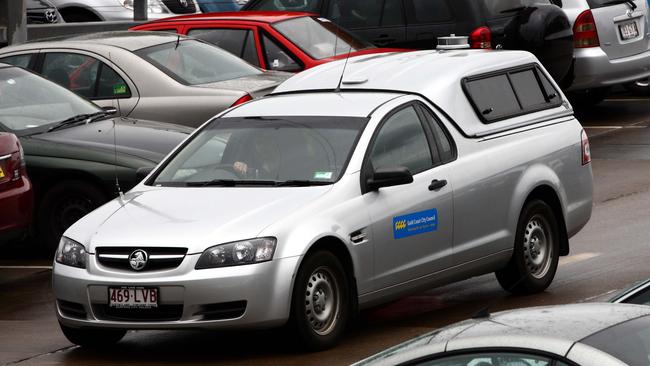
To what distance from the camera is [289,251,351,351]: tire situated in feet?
27.7

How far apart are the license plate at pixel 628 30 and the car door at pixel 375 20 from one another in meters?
2.65

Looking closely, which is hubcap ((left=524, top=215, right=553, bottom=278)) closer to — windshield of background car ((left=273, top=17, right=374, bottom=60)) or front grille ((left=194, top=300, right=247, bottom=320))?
front grille ((left=194, top=300, right=247, bottom=320))

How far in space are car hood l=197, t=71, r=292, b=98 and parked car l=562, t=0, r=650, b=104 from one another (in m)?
4.87

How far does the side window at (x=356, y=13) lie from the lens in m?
18.4

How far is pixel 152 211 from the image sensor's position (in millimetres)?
8906

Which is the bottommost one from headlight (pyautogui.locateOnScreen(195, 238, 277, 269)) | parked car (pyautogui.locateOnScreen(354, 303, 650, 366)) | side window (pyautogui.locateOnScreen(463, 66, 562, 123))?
headlight (pyautogui.locateOnScreen(195, 238, 277, 269))

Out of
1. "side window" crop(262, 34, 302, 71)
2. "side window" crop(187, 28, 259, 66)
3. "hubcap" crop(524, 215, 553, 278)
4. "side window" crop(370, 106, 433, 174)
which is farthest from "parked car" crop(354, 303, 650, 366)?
"side window" crop(187, 28, 259, 66)

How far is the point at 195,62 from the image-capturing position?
14.5 metres

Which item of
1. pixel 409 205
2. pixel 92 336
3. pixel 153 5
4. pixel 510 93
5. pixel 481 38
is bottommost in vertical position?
pixel 153 5

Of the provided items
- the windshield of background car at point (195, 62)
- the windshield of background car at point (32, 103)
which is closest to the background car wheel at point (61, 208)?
the windshield of background car at point (32, 103)

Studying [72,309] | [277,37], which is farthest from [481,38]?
[72,309]

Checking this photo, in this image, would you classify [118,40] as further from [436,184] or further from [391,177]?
[391,177]

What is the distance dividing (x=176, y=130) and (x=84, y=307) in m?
4.29

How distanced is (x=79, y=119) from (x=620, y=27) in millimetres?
7944
